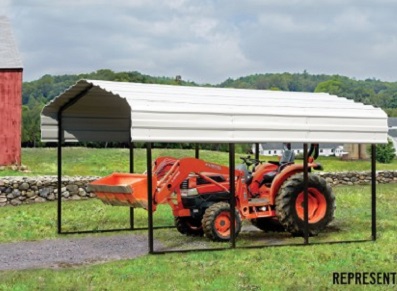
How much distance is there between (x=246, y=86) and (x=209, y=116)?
145163mm

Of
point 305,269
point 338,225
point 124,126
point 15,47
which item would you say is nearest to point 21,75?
point 15,47

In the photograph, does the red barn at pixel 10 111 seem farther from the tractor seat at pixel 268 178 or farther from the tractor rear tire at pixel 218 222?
the tractor rear tire at pixel 218 222

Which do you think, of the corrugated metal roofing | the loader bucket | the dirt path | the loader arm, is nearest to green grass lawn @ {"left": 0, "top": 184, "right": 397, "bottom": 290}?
the dirt path

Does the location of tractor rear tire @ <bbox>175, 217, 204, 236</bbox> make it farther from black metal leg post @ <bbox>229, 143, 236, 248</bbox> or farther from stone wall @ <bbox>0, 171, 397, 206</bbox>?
stone wall @ <bbox>0, 171, 397, 206</bbox>

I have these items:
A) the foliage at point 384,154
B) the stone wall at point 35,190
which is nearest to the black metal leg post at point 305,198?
the stone wall at point 35,190

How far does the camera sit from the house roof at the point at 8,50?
94.9ft

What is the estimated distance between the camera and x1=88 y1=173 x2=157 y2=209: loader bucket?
1269 cm

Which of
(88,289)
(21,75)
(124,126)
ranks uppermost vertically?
(21,75)

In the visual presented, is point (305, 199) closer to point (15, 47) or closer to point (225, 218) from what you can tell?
point (225, 218)

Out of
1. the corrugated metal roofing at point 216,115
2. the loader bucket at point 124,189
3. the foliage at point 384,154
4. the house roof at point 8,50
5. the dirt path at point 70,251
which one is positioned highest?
the house roof at point 8,50

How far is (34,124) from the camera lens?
52156mm

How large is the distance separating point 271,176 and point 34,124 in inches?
1570

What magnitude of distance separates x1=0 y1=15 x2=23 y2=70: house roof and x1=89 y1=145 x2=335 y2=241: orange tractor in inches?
643

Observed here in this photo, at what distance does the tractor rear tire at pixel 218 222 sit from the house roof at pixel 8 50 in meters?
17.6
